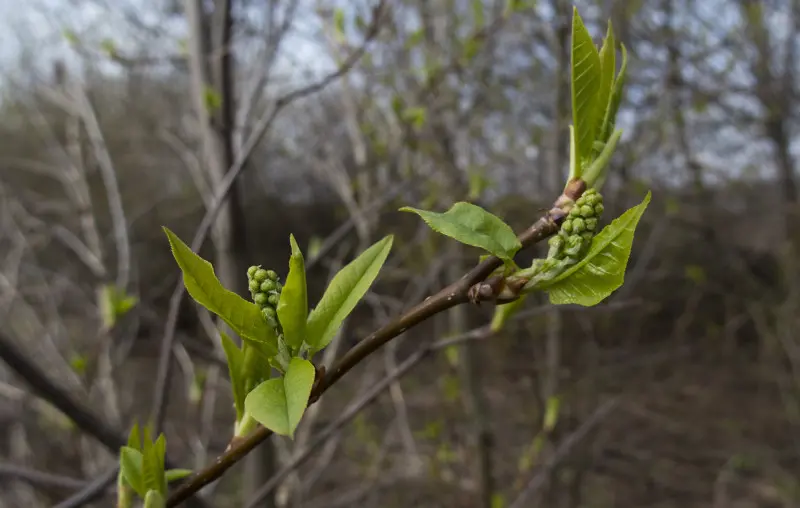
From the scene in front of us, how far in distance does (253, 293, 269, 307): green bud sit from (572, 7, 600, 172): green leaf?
0.23 metres

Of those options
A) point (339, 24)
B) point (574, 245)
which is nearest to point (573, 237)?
point (574, 245)

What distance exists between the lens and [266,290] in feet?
1.24

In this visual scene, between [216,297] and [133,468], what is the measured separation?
192 millimetres

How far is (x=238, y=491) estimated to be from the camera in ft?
Answer: 10.5

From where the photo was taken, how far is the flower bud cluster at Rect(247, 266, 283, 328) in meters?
0.36

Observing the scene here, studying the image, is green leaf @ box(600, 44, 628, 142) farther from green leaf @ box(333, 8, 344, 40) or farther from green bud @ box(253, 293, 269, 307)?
green leaf @ box(333, 8, 344, 40)

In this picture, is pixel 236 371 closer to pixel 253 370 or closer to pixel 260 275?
pixel 253 370

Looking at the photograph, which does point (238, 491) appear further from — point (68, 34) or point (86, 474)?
point (68, 34)

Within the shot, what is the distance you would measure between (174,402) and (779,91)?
4.25m

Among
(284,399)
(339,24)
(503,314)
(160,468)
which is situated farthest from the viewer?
(339,24)

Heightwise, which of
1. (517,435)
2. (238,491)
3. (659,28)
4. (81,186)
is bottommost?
(517,435)

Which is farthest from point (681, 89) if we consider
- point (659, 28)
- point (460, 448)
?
point (460, 448)

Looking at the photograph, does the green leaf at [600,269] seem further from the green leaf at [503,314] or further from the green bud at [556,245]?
the green leaf at [503,314]

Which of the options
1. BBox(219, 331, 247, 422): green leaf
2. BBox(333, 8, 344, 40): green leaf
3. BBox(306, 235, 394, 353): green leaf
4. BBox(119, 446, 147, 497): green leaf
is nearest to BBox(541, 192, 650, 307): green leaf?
BBox(306, 235, 394, 353): green leaf
